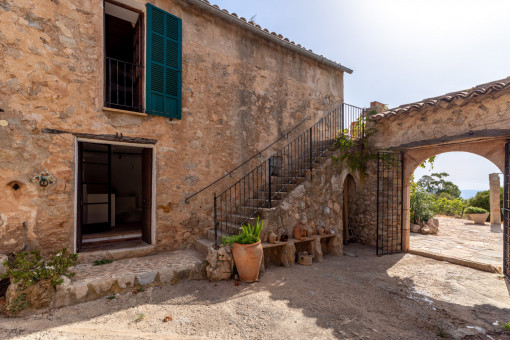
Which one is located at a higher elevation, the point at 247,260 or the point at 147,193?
the point at 147,193

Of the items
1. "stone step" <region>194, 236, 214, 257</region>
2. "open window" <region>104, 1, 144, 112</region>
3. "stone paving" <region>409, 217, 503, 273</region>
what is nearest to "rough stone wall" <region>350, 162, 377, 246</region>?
"stone paving" <region>409, 217, 503, 273</region>

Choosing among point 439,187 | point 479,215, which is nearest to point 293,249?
point 479,215

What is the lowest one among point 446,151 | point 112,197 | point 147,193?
point 112,197

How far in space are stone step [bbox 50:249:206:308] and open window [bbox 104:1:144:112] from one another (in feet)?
9.86

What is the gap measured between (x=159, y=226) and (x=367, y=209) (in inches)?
245

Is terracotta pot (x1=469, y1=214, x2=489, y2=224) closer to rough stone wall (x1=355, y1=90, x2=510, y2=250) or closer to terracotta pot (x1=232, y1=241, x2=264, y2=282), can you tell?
rough stone wall (x1=355, y1=90, x2=510, y2=250)

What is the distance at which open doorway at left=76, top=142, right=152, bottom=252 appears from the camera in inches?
201

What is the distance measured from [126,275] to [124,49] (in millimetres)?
6830

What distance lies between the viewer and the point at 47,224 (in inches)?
160

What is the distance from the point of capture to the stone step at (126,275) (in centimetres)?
340

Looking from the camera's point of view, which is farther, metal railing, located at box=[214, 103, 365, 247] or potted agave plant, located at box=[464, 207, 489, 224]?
potted agave plant, located at box=[464, 207, 489, 224]

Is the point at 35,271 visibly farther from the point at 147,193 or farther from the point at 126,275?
the point at 147,193

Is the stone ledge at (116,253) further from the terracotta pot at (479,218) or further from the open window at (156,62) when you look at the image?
the terracotta pot at (479,218)

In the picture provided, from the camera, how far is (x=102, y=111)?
4.54 m
